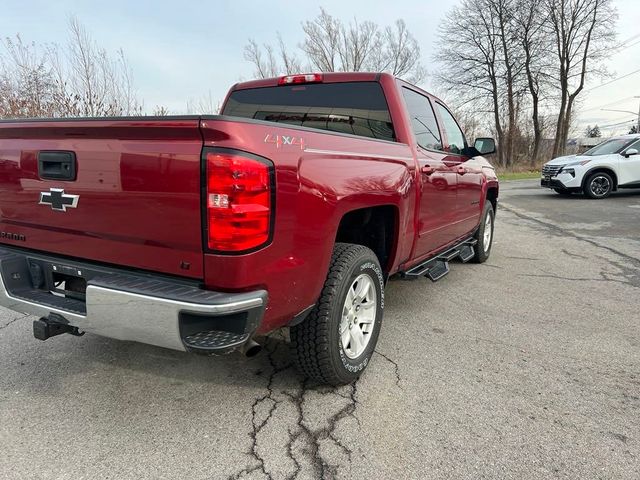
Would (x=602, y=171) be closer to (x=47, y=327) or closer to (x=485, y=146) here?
(x=485, y=146)

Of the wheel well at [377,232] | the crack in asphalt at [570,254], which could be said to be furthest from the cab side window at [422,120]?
the crack in asphalt at [570,254]

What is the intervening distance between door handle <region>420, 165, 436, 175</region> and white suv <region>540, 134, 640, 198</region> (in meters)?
11.1

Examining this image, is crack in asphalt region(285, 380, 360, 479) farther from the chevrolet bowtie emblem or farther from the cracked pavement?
the chevrolet bowtie emblem

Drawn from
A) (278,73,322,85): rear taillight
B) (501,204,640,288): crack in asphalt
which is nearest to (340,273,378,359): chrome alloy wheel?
(278,73,322,85): rear taillight

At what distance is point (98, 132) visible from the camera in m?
2.09

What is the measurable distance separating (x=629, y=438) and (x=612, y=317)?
200 cm

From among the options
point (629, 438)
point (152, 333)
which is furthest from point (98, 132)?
point (629, 438)

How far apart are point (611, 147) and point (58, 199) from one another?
14.7m

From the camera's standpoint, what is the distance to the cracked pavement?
83.0 inches

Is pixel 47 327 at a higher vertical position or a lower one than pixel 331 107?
lower

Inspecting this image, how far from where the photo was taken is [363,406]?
2578 millimetres

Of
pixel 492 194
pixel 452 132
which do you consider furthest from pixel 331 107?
pixel 492 194

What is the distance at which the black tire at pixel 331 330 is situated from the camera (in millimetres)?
2510

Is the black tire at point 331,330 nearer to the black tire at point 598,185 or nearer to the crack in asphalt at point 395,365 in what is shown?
the crack in asphalt at point 395,365
